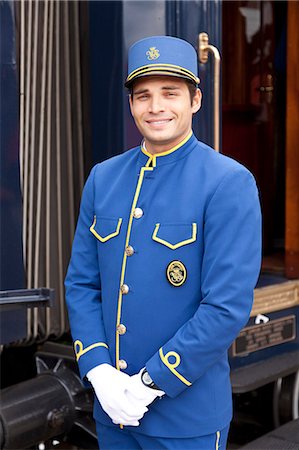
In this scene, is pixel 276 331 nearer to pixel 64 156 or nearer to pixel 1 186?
pixel 64 156

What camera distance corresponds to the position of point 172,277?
1.65 m

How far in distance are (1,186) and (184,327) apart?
0.88 metres

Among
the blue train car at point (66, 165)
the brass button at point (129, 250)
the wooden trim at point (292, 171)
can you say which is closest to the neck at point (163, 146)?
the brass button at point (129, 250)

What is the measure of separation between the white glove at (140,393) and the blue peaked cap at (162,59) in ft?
2.29

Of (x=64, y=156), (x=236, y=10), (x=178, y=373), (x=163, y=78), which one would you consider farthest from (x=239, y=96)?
(x=178, y=373)

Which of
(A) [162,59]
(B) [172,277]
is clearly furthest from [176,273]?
(A) [162,59]

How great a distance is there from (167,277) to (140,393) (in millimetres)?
270

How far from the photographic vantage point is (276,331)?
2857mm

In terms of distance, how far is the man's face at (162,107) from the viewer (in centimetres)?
164

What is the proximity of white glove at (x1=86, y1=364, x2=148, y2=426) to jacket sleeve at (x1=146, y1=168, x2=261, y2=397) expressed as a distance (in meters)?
0.08

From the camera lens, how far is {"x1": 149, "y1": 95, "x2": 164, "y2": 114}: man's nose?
1.62 m

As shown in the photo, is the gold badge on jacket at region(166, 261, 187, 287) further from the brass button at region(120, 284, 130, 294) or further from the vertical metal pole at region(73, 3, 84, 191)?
the vertical metal pole at region(73, 3, 84, 191)

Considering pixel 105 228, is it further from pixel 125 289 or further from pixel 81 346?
pixel 81 346

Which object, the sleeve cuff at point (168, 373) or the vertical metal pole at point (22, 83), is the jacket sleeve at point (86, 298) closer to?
the sleeve cuff at point (168, 373)
